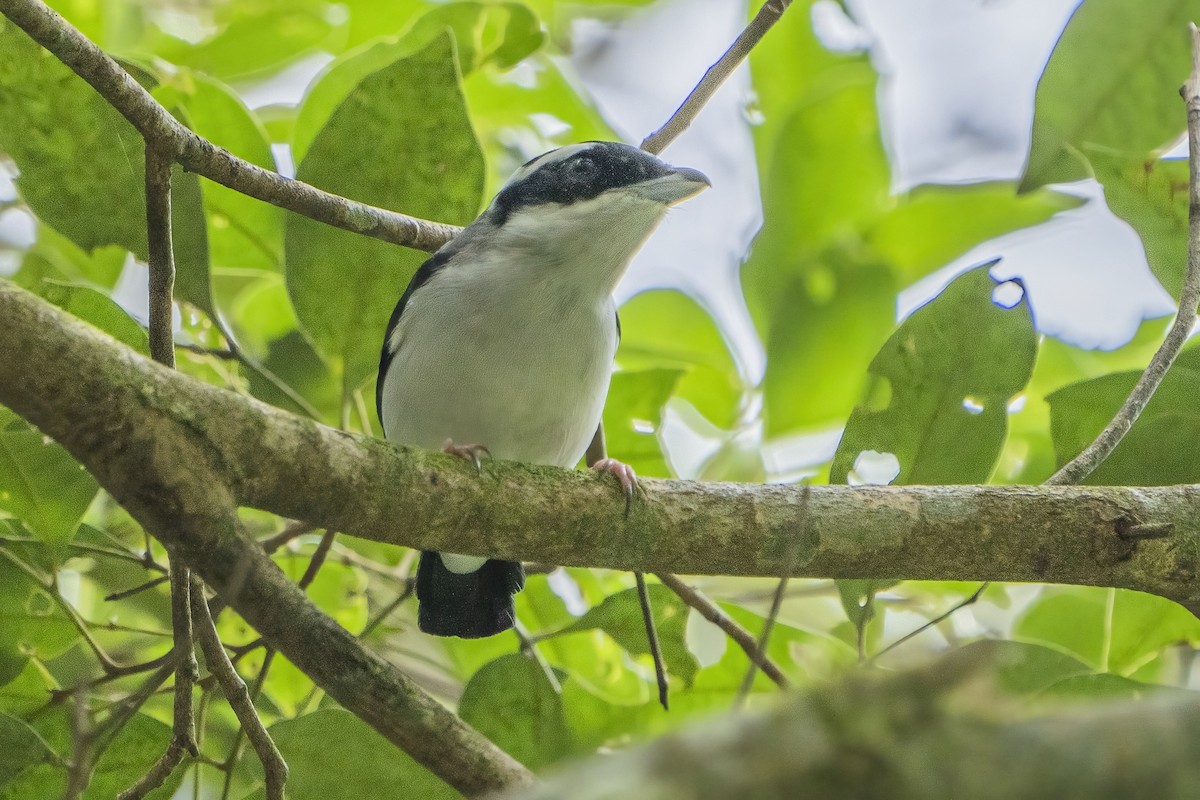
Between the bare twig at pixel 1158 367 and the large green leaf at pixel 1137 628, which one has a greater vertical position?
the bare twig at pixel 1158 367

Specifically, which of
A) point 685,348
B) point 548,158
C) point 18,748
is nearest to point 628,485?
point 18,748

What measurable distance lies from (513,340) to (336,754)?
1207 mm

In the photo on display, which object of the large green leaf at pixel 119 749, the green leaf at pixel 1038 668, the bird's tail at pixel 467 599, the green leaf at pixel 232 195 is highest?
the green leaf at pixel 232 195

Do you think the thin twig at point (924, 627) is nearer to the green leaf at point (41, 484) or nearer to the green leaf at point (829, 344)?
the green leaf at point (829, 344)

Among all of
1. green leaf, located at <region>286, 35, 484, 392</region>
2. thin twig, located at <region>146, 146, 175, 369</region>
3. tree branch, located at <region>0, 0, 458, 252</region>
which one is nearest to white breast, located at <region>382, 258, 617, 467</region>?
green leaf, located at <region>286, 35, 484, 392</region>

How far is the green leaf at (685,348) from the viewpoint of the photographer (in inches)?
141

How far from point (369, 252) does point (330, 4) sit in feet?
4.63

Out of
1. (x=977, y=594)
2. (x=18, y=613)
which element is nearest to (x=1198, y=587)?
(x=977, y=594)

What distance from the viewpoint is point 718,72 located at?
3.14 m

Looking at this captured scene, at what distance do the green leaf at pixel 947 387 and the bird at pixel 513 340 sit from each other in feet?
2.67

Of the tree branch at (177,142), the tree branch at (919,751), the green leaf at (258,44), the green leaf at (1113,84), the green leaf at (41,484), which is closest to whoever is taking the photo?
the tree branch at (919,751)

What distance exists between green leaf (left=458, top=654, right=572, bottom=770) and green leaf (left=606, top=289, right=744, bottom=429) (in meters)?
1.17

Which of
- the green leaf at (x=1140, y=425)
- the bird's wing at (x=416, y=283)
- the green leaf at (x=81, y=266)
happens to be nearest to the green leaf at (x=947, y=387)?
the green leaf at (x=1140, y=425)

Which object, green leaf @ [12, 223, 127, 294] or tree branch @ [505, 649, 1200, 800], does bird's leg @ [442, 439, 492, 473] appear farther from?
tree branch @ [505, 649, 1200, 800]
